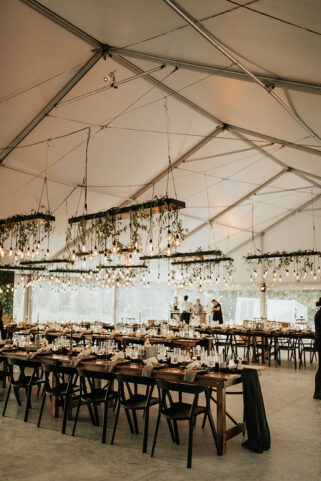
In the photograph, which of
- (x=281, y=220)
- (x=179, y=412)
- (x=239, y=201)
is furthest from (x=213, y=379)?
(x=281, y=220)

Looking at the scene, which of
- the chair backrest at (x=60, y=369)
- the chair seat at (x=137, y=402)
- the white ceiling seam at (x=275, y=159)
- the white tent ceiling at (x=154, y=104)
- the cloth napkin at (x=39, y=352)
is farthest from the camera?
the white ceiling seam at (x=275, y=159)

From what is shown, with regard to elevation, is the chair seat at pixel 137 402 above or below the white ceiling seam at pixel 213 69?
below

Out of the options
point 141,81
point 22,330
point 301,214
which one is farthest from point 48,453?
point 301,214

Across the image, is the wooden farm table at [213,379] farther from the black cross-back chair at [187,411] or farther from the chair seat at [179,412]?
the chair seat at [179,412]

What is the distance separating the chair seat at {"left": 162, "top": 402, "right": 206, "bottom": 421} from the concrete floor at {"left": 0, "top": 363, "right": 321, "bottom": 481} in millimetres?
411

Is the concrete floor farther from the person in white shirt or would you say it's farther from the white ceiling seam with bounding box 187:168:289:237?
the person in white shirt

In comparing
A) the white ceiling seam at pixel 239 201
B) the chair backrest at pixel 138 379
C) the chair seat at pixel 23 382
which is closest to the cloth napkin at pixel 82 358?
the chair seat at pixel 23 382

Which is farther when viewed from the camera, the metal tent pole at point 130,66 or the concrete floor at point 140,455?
the metal tent pole at point 130,66

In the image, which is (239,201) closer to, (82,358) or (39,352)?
(39,352)

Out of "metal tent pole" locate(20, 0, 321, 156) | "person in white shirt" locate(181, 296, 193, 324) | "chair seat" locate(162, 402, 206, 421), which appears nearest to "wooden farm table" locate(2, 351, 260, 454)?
"chair seat" locate(162, 402, 206, 421)

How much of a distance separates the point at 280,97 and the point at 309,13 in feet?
7.56

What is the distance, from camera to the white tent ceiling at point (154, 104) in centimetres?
511

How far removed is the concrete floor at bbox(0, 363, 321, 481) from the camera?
3.98 metres

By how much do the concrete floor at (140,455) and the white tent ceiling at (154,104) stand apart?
4532mm
